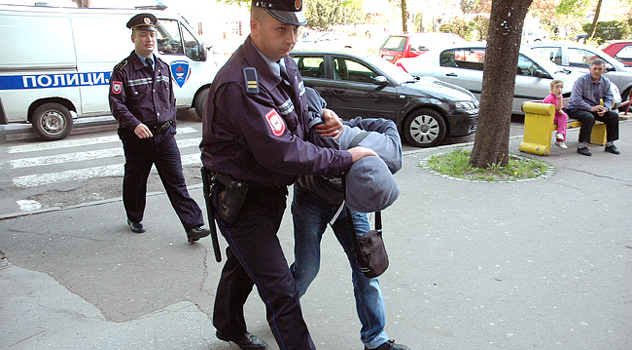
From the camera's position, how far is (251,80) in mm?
2119

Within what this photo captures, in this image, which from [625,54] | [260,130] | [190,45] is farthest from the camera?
[625,54]

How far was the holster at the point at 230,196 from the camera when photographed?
234 cm

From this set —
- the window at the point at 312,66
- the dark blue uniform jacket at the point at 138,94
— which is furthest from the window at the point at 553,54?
the dark blue uniform jacket at the point at 138,94

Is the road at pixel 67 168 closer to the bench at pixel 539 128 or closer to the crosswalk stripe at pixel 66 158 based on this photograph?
the crosswalk stripe at pixel 66 158

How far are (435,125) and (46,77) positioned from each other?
675 centimetres

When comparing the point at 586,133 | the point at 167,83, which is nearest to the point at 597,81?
the point at 586,133

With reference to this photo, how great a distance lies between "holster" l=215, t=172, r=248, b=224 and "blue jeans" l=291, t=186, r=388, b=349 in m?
0.40

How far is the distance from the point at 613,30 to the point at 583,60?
2037 cm

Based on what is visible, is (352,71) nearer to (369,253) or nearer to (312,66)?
(312,66)

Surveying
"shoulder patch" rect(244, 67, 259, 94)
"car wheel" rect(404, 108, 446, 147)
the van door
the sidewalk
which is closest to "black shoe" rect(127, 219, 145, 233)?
the sidewalk

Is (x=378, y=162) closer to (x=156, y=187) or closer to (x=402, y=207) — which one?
(x=402, y=207)

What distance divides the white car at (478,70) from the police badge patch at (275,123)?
8.90 meters

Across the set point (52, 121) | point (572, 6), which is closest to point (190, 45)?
point (52, 121)

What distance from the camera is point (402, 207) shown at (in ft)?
17.5
